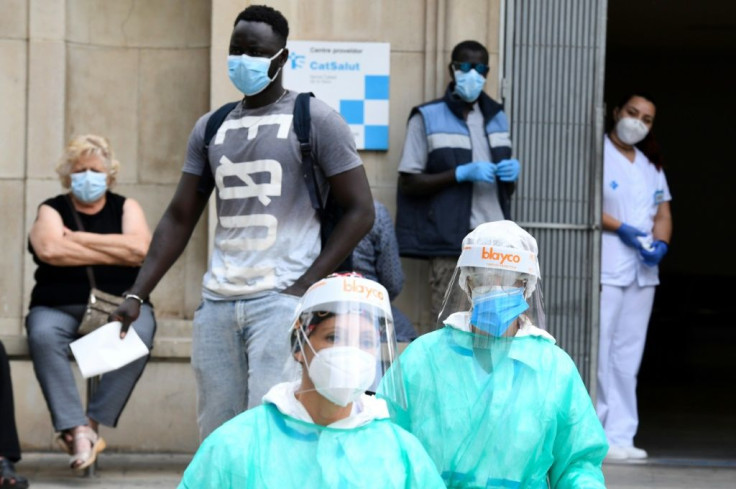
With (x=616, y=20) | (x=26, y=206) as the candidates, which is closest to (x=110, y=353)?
(x=26, y=206)

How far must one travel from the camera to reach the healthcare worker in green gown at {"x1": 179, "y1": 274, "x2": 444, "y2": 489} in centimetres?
323

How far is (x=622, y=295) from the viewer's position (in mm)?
8586

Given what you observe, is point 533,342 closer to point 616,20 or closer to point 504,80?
point 504,80

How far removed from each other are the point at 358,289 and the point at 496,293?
92 cm

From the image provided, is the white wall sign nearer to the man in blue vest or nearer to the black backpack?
the man in blue vest

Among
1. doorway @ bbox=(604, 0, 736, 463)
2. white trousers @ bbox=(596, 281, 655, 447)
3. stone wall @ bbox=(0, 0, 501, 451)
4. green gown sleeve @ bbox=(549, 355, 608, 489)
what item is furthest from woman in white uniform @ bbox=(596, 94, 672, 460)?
doorway @ bbox=(604, 0, 736, 463)

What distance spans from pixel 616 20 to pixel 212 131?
38.1ft

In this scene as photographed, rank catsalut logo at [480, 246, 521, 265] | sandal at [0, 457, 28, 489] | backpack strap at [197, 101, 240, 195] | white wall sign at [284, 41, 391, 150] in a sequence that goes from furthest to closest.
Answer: white wall sign at [284, 41, 391, 150] → sandal at [0, 457, 28, 489] → backpack strap at [197, 101, 240, 195] → catsalut logo at [480, 246, 521, 265]

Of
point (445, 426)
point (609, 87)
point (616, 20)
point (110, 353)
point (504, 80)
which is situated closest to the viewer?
point (445, 426)

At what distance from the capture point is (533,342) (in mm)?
4195

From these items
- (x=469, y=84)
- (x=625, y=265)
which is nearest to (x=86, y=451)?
(x=469, y=84)

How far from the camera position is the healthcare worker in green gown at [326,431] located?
10.6 feet

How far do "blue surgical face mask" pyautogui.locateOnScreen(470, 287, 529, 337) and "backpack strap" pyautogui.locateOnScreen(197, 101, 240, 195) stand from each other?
146 centimetres

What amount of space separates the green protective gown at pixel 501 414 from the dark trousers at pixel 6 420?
350 centimetres
